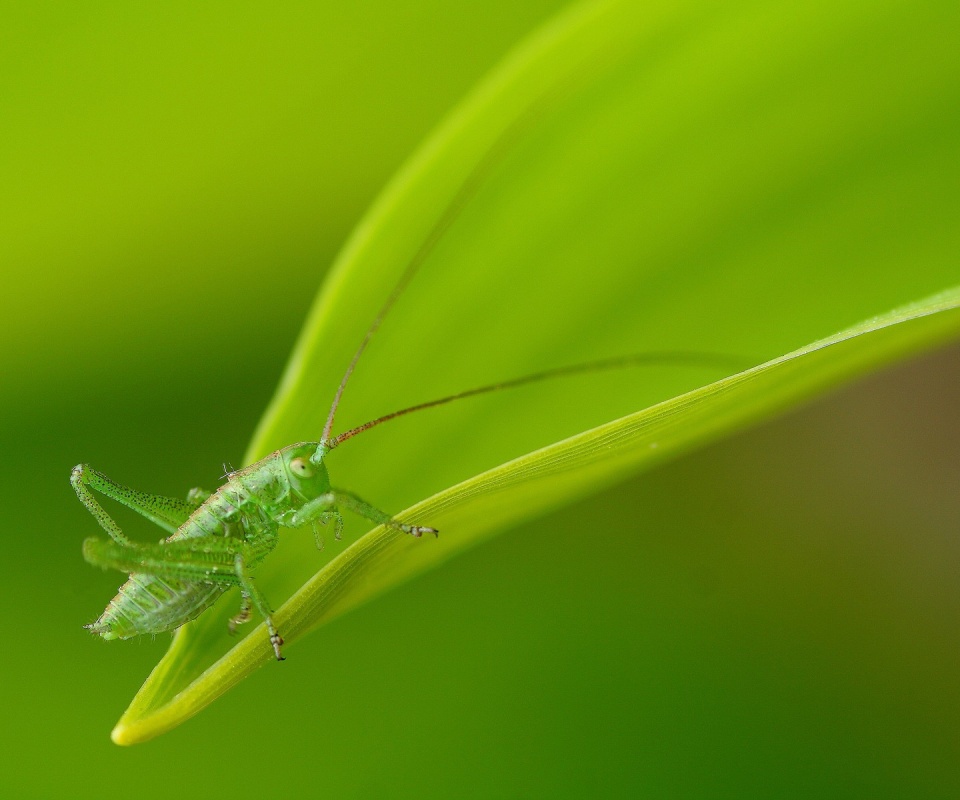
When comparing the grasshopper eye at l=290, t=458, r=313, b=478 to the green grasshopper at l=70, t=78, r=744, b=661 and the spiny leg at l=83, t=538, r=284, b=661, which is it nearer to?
the green grasshopper at l=70, t=78, r=744, b=661

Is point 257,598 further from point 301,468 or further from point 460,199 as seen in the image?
point 460,199

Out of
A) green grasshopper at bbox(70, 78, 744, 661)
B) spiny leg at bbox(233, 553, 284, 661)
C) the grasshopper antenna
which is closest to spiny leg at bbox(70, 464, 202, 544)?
green grasshopper at bbox(70, 78, 744, 661)

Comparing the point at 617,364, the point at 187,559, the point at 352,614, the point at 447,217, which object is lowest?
the point at 352,614

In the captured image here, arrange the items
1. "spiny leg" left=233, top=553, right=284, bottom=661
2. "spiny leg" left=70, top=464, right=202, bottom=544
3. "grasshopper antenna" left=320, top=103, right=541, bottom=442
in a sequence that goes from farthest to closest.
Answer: "spiny leg" left=70, top=464, right=202, bottom=544, "grasshopper antenna" left=320, top=103, right=541, bottom=442, "spiny leg" left=233, top=553, right=284, bottom=661

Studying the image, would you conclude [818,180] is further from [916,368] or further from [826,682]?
[916,368]

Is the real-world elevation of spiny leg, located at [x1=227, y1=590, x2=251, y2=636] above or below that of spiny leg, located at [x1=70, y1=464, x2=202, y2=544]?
below

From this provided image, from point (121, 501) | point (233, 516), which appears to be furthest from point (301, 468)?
point (121, 501)

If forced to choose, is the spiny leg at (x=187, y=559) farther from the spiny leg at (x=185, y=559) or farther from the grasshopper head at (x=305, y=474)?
the grasshopper head at (x=305, y=474)
